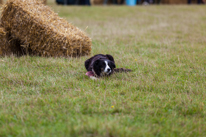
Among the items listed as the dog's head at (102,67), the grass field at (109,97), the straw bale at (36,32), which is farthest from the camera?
the straw bale at (36,32)

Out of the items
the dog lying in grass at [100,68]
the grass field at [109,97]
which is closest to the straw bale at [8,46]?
the grass field at [109,97]

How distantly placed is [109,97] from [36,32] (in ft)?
11.8

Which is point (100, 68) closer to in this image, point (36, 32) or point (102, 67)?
point (102, 67)

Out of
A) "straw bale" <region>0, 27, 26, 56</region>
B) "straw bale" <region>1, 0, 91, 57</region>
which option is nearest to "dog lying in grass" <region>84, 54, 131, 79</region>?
"straw bale" <region>1, 0, 91, 57</region>

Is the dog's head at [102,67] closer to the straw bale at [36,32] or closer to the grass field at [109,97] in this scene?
the grass field at [109,97]

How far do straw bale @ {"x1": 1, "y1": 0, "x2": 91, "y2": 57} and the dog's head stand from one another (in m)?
1.85

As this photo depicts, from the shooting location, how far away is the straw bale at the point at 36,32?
7.03 m

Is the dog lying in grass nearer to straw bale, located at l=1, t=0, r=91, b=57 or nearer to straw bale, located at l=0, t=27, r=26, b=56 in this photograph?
straw bale, located at l=1, t=0, r=91, b=57

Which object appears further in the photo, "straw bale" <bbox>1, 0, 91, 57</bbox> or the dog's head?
"straw bale" <bbox>1, 0, 91, 57</bbox>

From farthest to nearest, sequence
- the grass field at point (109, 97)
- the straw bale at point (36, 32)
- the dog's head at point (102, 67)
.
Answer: the straw bale at point (36, 32), the dog's head at point (102, 67), the grass field at point (109, 97)

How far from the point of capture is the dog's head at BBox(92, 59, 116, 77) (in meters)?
5.50

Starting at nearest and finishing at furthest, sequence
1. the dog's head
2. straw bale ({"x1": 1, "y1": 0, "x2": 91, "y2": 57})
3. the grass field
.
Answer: the grass field
the dog's head
straw bale ({"x1": 1, "y1": 0, "x2": 91, "y2": 57})

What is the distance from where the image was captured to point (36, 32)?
7.03 metres

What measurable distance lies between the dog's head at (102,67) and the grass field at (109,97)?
0.60 feet
